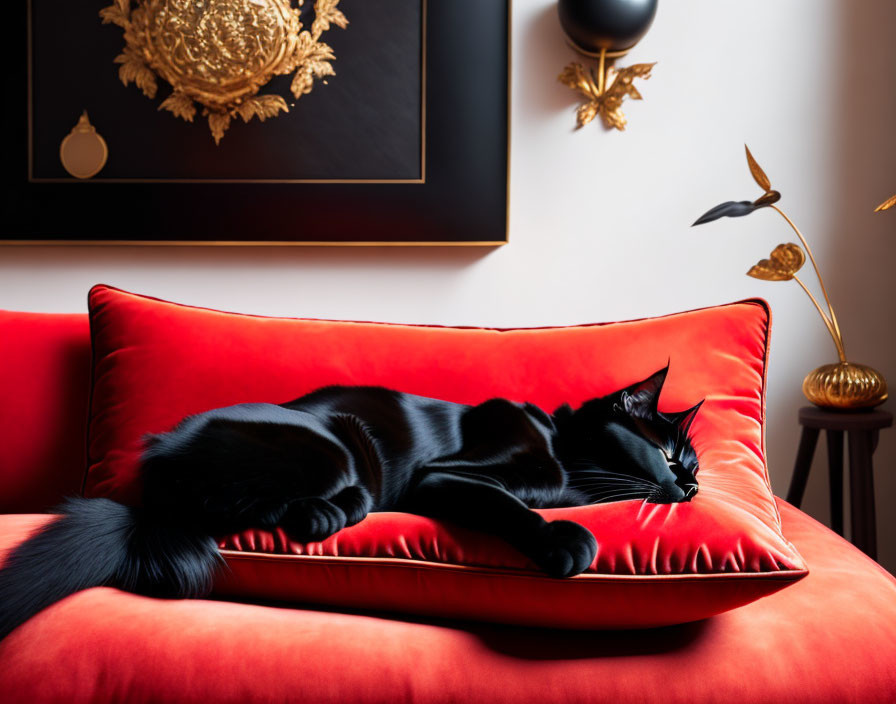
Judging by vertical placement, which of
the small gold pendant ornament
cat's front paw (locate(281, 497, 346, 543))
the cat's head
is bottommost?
cat's front paw (locate(281, 497, 346, 543))

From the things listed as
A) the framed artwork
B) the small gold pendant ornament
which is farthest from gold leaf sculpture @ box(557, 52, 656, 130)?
the small gold pendant ornament

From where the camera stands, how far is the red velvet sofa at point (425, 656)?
0.69 metres

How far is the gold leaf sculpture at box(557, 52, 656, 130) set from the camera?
5.11ft

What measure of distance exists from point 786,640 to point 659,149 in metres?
1.17

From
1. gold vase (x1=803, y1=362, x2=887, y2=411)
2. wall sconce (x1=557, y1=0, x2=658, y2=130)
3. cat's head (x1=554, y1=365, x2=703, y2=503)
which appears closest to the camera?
cat's head (x1=554, y1=365, x2=703, y2=503)

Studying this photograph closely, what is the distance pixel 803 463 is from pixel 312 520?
1.11 m

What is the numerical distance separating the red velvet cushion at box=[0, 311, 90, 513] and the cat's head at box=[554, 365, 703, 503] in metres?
0.89

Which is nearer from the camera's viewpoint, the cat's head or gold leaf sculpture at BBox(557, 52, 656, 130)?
the cat's head

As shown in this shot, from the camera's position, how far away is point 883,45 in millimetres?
1549

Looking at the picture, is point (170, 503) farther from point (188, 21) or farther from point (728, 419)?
point (188, 21)

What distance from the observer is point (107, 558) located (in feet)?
2.60

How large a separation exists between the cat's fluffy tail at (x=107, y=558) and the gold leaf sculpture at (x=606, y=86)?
127 centimetres

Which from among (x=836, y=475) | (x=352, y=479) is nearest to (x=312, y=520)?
(x=352, y=479)

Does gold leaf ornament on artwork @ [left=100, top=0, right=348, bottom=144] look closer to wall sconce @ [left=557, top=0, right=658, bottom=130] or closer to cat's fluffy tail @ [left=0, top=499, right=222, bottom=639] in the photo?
wall sconce @ [left=557, top=0, right=658, bottom=130]
